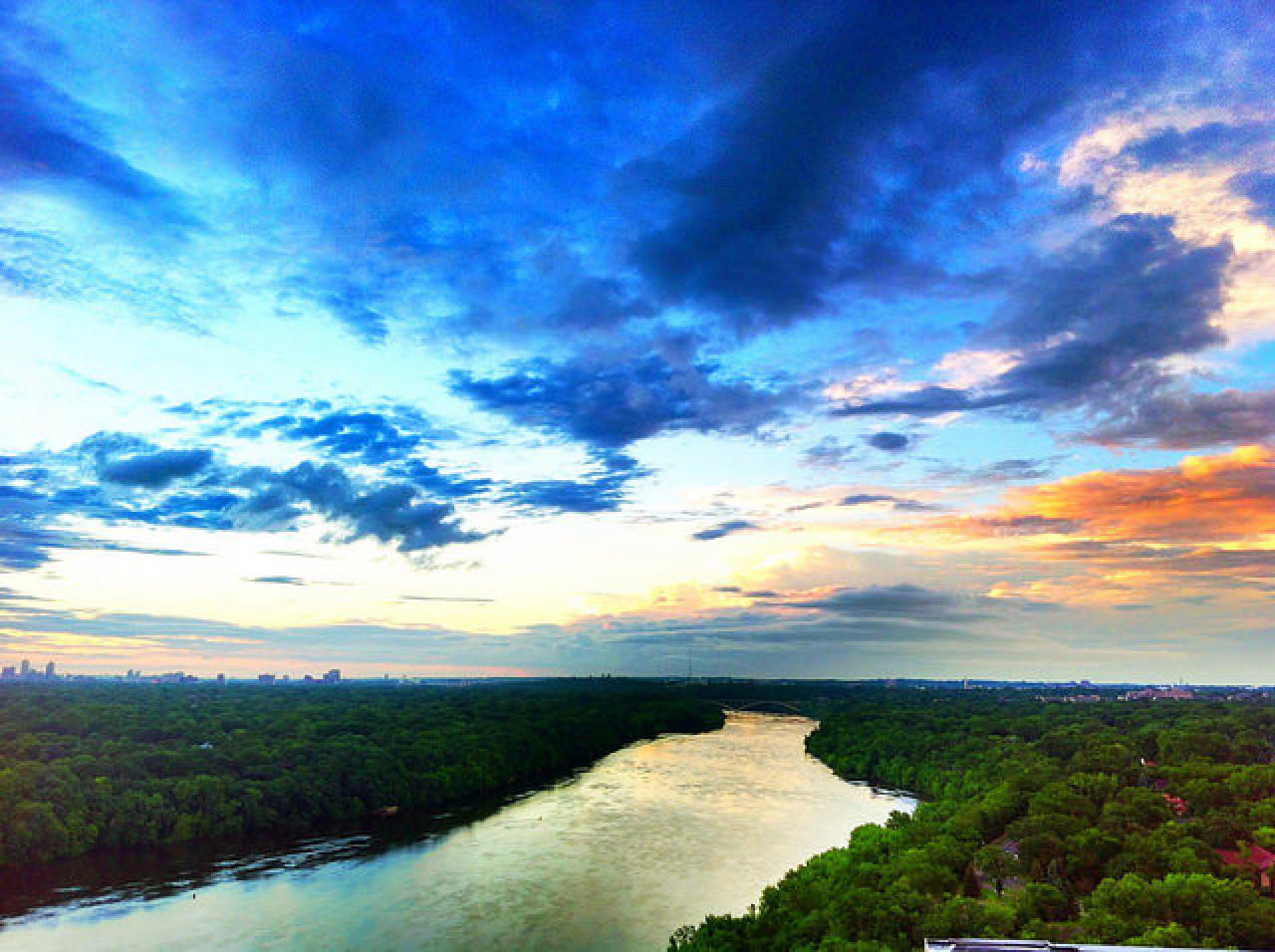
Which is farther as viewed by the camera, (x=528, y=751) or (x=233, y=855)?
(x=528, y=751)

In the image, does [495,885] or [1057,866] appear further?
[495,885]

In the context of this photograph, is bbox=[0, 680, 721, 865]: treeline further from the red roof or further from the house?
the house

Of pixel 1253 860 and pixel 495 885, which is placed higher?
pixel 1253 860

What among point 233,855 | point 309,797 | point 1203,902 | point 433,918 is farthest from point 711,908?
point 309,797

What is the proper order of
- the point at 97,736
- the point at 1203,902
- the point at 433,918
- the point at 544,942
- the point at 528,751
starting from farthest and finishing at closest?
the point at 528,751
the point at 97,736
the point at 433,918
the point at 544,942
the point at 1203,902

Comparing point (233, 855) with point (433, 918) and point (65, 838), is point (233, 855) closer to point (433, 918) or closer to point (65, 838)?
point (65, 838)

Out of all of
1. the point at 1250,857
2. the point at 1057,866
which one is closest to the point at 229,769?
the point at 1057,866

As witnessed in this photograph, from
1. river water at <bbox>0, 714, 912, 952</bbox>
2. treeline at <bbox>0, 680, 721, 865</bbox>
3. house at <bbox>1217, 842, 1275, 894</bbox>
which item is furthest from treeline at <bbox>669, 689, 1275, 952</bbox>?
treeline at <bbox>0, 680, 721, 865</bbox>

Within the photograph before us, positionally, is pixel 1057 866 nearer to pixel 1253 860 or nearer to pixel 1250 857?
pixel 1253 860
